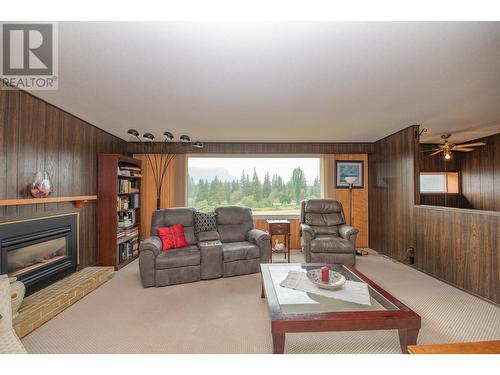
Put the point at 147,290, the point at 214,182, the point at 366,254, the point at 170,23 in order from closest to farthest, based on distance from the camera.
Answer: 1. the point at 170,23
2. the point at 147,290
3. the point at 366,254
4. the point at 214,182

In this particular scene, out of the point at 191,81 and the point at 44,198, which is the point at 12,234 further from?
the point at 191,81

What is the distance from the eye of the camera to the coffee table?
148 cm

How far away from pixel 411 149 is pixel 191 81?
3.58 m

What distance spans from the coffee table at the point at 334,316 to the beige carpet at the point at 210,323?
341 millimetres

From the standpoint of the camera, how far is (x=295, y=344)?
179 centimetres

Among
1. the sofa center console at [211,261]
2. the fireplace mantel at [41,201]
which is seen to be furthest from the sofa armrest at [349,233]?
the fireplace mantel at [41,201]

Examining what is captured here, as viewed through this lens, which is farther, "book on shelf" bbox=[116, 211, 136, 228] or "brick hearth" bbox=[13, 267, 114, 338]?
"book on shelf" bbox=[116, 211, 136, 228]

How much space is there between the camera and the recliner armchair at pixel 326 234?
3.50m

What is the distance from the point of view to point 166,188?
4.66m

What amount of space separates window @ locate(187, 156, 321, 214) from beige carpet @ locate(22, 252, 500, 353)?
231 cm

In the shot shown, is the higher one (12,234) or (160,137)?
(160,137)

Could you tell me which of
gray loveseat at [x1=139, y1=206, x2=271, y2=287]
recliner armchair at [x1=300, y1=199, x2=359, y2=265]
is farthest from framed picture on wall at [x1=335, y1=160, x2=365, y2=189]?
gray loveseat at [x1=139, y1=206, x2=271, y2=287]

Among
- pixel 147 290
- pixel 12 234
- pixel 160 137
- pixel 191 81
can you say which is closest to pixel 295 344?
pixel 147 290

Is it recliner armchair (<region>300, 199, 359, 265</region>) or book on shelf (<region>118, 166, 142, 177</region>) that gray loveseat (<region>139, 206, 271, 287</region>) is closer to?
recliner armchair (<region>300, 199, 359, 265</region>)
